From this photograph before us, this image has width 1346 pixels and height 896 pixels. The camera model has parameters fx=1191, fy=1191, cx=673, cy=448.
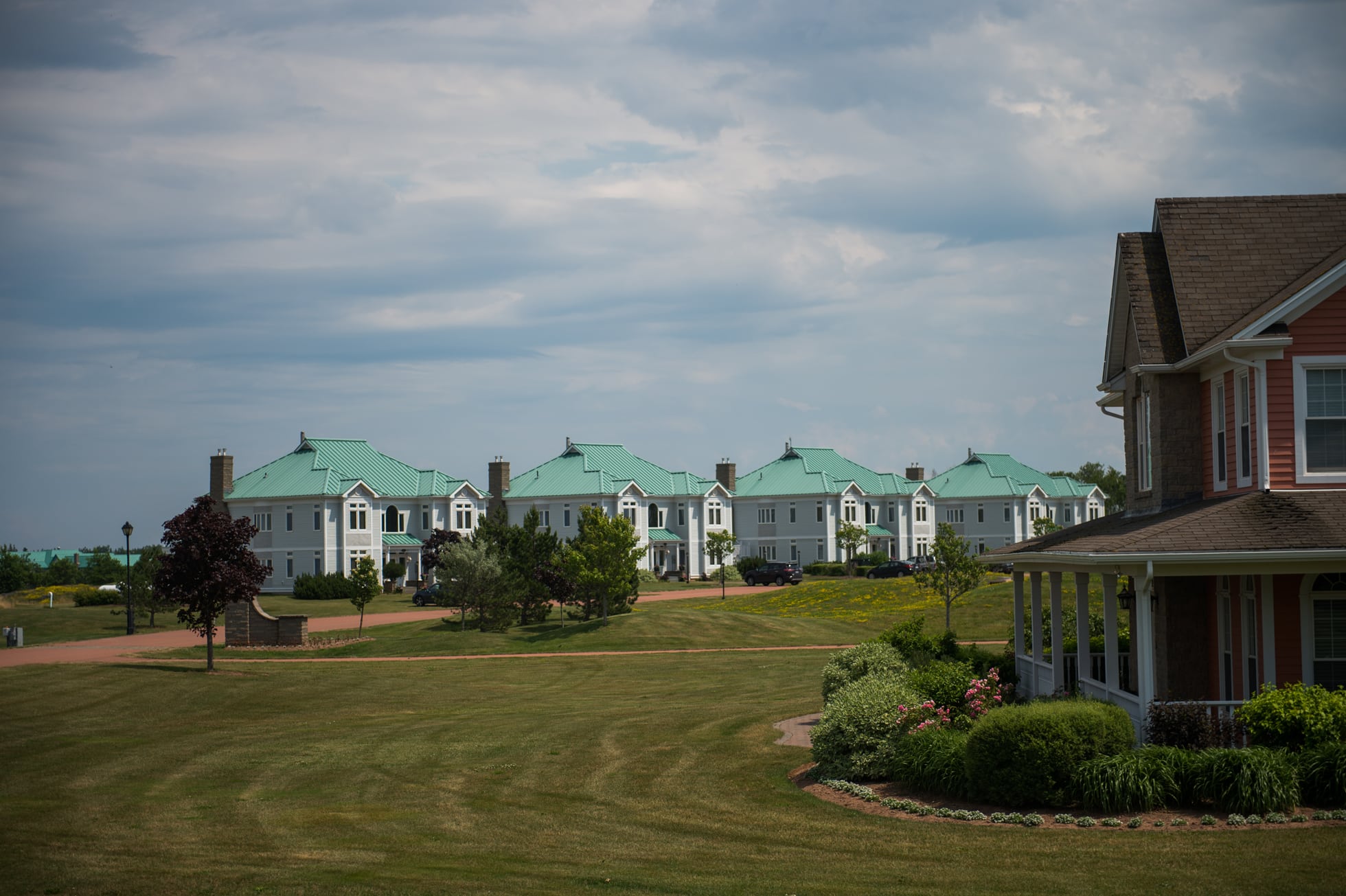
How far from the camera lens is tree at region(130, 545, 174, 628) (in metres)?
53.2

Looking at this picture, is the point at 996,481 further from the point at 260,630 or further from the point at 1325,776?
the point at 1325,776

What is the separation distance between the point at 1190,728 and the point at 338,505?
71412 mm

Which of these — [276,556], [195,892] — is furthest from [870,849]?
[276,556]

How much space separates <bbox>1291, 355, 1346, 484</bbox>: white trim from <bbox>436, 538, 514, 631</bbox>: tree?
36047 mm

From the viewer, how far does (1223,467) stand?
61.3 ft

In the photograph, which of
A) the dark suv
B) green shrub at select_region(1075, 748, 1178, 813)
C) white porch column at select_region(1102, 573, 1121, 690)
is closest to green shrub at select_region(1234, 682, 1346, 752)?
green shrub at select_region(1075, 748, 1178, 813)

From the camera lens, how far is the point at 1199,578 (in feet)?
62.9

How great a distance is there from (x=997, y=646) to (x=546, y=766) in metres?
22.1

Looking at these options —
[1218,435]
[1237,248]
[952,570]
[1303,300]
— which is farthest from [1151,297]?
[952,570]

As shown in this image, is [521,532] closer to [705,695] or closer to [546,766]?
[705,695]

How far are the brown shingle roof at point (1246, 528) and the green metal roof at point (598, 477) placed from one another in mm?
73342

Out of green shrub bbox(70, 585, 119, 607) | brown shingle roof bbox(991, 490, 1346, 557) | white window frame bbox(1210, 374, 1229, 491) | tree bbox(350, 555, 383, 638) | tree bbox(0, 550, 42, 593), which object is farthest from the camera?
tree bbox(0, 550, 42, 593)

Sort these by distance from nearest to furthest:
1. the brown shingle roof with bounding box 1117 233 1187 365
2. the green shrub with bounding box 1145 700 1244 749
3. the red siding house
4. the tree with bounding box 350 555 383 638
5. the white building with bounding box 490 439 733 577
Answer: the green shrub with bounding box 1145 700 1244 749 → the red siding house → the brown shingle roof with bounding box 1117 233 1187 365 → the tree with bounding box 350 555 383 638 → the white building with bounding box 490 439 733 577

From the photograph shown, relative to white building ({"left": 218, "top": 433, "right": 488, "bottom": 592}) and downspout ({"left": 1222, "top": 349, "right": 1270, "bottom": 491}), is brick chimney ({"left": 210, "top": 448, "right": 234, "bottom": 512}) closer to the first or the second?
white building ({"left": 218, "top": 433, "right": 488, "bottom": 592})
